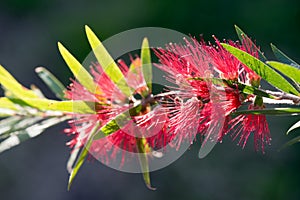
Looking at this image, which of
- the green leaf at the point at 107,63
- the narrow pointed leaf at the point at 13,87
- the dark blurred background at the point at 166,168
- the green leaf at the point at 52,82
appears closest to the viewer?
the green leaf at the point at 107,63

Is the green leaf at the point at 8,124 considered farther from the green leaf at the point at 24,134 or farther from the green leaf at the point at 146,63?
the green leaf at the point at 146,63

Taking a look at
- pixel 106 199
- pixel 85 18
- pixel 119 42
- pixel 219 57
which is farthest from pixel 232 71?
pixel 85 18

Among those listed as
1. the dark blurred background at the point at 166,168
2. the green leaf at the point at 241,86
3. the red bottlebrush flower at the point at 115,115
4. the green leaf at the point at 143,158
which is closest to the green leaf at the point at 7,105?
the red bottlebrush flower at the point at 115,115

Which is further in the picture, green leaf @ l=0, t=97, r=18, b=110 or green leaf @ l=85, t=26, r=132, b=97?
green leaf @ l=0, t=97, r=18, b=110

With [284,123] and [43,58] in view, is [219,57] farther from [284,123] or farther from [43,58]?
[43,58]

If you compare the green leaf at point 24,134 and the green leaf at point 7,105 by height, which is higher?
the green leaf at point 7,105

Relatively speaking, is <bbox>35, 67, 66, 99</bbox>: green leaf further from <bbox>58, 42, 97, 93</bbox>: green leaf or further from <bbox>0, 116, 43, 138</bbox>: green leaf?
<bbox>58, 42, 97, 93</bbox>: green leaf

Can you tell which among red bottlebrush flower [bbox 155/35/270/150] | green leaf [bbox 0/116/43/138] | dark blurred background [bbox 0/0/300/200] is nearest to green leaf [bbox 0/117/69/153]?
green leaf [bbox 0/116/43/138]
